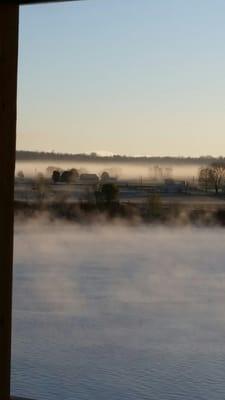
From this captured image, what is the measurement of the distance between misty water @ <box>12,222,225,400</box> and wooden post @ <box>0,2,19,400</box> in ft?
6.12

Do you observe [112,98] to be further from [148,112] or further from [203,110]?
[203,110]

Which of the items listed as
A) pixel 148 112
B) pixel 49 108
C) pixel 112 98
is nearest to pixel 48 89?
pixel 49 108

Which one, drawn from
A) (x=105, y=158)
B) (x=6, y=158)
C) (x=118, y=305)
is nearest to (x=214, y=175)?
(x=105, y=158)

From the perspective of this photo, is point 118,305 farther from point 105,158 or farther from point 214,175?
point 214,175

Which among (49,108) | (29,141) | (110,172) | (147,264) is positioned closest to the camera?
(110,172)

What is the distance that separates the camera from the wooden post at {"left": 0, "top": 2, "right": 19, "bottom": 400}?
1.28 metres

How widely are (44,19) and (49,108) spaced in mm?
495

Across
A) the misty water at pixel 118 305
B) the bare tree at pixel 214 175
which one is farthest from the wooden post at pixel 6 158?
the misty water at pixel 118 305

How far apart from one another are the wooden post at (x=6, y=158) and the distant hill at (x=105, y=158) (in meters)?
1.61

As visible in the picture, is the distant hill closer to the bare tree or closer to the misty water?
the bare tree

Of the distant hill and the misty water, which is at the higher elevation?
the distant hill

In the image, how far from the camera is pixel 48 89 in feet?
11.5

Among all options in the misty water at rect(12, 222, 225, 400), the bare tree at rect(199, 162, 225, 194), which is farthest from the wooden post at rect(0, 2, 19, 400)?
the misty water at rect(12, 222, 225, 400)

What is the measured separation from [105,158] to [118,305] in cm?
111
